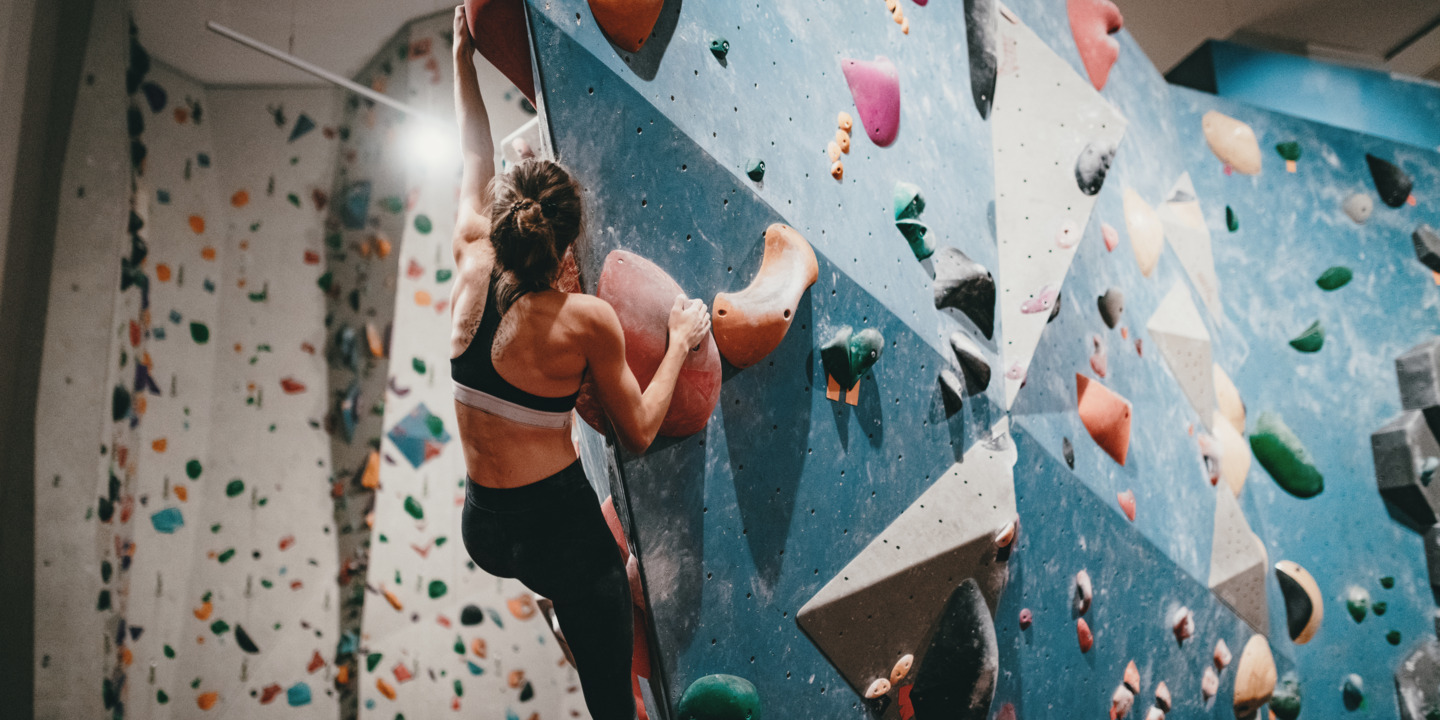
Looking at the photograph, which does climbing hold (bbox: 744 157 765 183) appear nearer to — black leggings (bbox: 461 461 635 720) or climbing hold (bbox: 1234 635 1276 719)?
black leggings (bbox: 461 461 635 720)

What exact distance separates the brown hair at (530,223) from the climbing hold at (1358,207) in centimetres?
374

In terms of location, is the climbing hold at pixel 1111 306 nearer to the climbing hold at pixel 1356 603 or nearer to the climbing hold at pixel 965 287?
the climbing hold at pixel 965 287

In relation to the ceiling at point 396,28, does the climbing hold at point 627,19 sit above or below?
below

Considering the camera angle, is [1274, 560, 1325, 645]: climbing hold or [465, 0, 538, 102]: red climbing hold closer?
[465, 0, 538, 102]: red climbing hold

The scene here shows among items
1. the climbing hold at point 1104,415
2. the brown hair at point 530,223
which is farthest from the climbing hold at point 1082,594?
the brown hair at point 530,223

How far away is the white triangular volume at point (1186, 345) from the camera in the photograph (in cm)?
273

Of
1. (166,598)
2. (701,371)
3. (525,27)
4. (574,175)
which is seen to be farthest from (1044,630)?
(166,598)

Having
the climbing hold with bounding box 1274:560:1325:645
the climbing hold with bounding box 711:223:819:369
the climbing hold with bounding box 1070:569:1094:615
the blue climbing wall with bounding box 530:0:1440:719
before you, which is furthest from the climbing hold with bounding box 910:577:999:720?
the climbing hold with bounding box 1274:560:1325:645

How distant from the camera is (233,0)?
267cm

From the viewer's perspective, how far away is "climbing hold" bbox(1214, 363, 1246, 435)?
2.89 metres

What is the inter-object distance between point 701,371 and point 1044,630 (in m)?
1.38

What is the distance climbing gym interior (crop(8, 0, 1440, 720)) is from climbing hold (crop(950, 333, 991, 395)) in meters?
0.03

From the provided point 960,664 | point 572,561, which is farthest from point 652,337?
point 960,664

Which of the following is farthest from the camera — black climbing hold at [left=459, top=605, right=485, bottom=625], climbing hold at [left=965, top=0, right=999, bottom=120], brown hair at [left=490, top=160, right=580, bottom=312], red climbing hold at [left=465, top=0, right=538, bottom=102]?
black climbing hold at [left=459, top=605, right=485, bottom=625]
